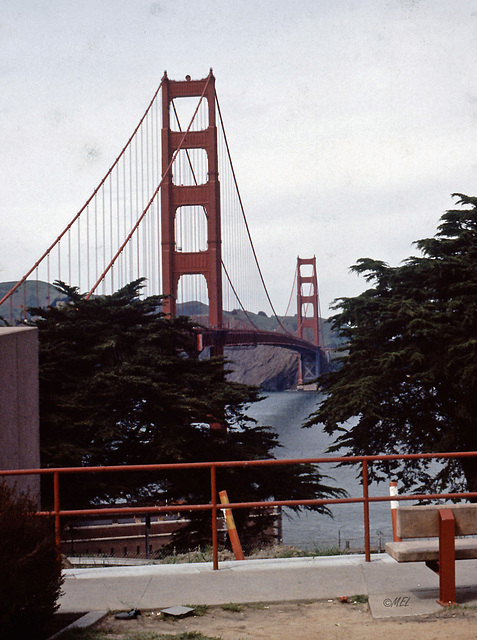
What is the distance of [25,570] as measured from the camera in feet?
16.0

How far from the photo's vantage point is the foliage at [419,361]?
2127 centimetres

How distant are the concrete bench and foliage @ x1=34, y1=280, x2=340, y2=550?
13597mm

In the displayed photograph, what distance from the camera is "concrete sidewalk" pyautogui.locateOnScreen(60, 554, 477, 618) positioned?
5.96 meters

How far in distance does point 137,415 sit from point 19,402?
515 inches

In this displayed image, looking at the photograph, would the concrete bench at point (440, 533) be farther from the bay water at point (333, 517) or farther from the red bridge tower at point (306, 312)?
the red bridge tower at point (306, 312)

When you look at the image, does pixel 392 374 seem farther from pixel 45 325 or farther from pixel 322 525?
pixel 322 525

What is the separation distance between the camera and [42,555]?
16.5 feet

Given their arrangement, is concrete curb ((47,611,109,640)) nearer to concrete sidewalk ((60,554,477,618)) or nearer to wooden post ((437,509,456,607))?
concrete sidewalk ((60,554,477,618))

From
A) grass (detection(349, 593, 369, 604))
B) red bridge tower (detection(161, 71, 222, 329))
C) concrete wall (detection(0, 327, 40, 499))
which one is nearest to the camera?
grass (detection(349, 593, 369, 604))

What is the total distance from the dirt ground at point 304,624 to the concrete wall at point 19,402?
3.11 metres

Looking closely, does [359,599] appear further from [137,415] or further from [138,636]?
[137,415]

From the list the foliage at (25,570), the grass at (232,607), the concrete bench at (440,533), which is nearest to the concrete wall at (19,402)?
the grass at (232,607)

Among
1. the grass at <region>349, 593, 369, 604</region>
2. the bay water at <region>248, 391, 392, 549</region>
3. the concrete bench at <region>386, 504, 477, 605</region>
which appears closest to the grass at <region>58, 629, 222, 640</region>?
the grass at <region>349, 593, 369, 604</region>

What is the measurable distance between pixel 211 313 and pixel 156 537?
1159 centimetres
